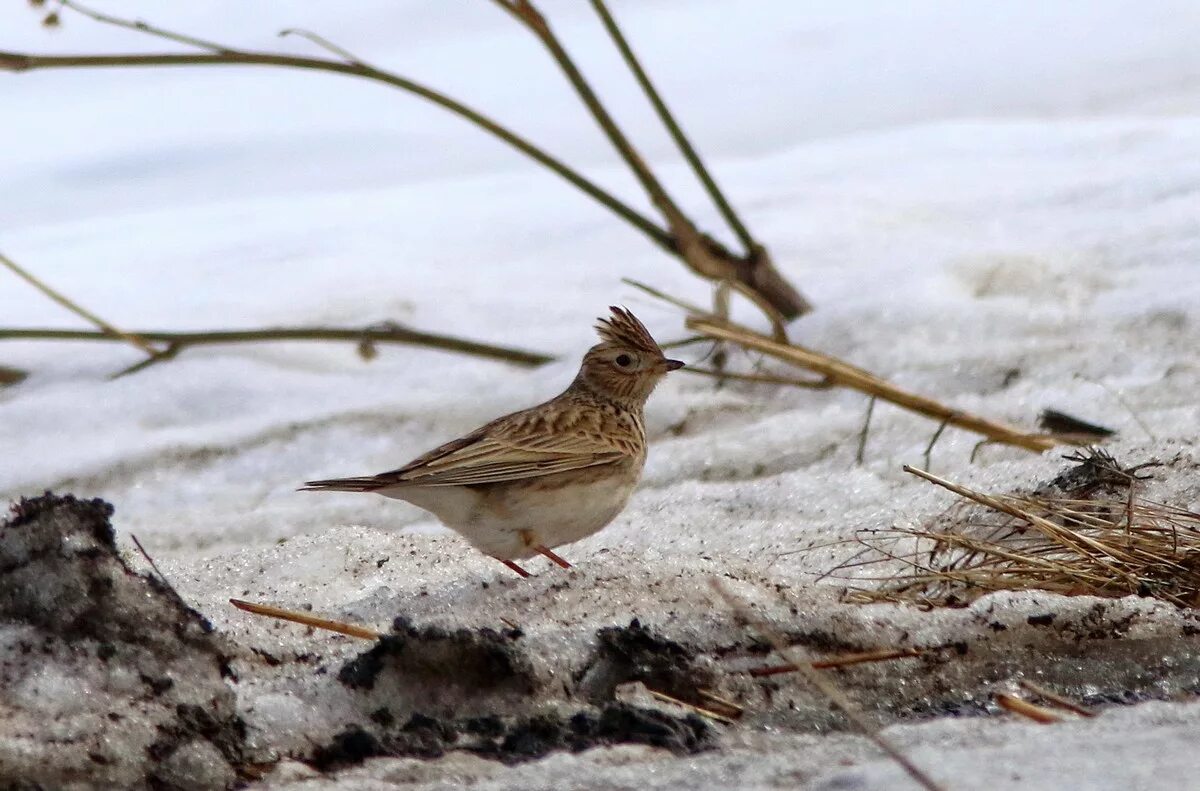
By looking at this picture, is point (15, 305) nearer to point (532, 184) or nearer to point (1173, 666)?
point (532, 184)

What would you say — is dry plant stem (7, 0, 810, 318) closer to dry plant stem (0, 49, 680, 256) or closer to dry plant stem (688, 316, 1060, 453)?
dry plant stem (0, 49, 680, 256)

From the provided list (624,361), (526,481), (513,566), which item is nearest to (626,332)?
(624,361)

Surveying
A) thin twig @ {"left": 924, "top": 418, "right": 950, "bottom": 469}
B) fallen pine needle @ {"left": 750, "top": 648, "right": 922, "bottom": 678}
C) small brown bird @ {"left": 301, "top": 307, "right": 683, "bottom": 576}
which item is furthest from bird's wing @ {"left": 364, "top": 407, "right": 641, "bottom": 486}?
fallen pine needle @ {"left": 750, "top": 648, "right": 922, "bottom": 678}

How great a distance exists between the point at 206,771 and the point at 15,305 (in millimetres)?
6598

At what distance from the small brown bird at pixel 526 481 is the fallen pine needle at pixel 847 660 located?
1378 mm

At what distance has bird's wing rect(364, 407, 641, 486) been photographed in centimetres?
455

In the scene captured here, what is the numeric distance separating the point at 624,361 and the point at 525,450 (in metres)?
0.92

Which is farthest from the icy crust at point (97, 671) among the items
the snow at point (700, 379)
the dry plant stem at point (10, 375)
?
the dry plant stem at point (10, 375)

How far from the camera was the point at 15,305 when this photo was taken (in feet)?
28.5

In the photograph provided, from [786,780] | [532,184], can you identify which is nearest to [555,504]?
[786,780]

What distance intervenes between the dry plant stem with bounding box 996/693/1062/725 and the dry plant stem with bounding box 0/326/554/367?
4.41 meters

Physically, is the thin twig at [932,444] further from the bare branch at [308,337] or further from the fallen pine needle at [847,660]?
the bare branch at [308,337]

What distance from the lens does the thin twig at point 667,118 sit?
642cm

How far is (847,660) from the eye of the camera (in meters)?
3.20
